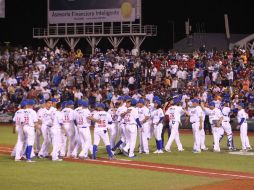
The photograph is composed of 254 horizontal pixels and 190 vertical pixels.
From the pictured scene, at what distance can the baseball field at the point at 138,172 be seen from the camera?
14000mm

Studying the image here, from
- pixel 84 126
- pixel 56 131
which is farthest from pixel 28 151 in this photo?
pixel 84 126

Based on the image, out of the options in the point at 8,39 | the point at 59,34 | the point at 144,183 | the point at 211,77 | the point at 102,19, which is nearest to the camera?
the point at 144,183

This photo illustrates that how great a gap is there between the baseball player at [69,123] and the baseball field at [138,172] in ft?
2.96

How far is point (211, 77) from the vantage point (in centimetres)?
3447

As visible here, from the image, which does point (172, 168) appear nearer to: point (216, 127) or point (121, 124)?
point (121, 124)

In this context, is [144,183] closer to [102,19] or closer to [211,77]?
[211,77]

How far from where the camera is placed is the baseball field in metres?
14.0

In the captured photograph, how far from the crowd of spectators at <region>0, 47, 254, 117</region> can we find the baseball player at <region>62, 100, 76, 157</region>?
12.5 m

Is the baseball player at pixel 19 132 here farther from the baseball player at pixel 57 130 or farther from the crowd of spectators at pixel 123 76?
the crowd of spectators at pixel 123 76

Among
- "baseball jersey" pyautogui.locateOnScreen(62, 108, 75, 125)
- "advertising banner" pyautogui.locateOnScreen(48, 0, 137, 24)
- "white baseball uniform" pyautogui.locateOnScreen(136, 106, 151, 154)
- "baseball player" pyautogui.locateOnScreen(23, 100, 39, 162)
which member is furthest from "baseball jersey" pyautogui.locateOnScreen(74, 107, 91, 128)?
"advertising banner" pyautogui.locateOnScreen(48, 0, 137, 24)

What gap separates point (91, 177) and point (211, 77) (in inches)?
798

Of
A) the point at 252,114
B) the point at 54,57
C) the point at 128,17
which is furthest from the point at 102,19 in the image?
the point at 252,114

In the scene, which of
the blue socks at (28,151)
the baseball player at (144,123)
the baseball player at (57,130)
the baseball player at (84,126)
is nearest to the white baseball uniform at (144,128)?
the baseball player at (144,123)

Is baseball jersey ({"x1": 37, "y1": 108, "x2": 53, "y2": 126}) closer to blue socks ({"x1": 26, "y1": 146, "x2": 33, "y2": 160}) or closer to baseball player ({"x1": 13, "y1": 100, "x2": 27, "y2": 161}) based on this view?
baseball player ({"x1": 13, "y1": 100, "x2": 27, "y2": 161})
